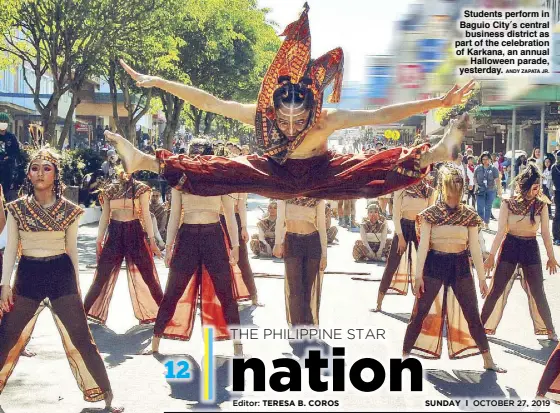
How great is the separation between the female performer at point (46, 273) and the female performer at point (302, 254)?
96.6 inches

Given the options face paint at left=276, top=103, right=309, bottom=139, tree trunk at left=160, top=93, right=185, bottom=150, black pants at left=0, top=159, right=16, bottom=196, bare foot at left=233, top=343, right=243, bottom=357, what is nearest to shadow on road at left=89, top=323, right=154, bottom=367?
bare foot at left=233, top=343, right=243, bottom=357

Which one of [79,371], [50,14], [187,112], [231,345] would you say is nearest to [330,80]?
[79,371]

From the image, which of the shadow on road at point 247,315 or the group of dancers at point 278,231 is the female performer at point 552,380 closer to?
the group of dancers at point 278,231

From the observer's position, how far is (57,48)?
23.2 meters

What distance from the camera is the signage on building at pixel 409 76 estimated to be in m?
7.39

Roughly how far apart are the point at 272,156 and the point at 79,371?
2.31 metres

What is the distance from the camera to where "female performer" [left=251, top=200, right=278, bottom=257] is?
674 inches

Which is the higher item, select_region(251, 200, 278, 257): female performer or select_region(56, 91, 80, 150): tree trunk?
select_region(56, 91, 80, 150): tree trunk

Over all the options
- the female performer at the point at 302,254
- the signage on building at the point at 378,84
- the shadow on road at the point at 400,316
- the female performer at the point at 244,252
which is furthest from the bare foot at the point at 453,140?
the female performer at the point at 244,252

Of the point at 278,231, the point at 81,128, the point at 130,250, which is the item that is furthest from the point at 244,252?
the point at 81,128

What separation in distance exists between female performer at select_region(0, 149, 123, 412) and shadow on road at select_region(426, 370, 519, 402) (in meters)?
2.79

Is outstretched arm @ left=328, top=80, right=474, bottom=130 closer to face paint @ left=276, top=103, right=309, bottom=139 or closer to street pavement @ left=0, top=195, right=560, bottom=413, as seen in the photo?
face paint @ left=276, top=103, right=309, bottom=139

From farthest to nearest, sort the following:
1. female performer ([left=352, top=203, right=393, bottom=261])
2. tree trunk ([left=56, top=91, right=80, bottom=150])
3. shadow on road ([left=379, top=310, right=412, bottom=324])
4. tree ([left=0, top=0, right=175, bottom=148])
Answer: tree trunk ([left=56, top=91, right=80, bottom=150]) < tree ([left=0, top=0, right=175, bottom=148]) < female performer ([left=352, top=203, right=393, bottom=261]) < shadow on road ([left=379, top=310, right=412, bottom=324])

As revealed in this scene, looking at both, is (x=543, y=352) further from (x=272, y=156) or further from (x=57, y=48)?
(x=57, y=48)
